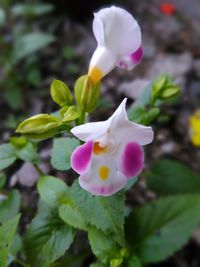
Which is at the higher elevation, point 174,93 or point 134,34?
point 134,34

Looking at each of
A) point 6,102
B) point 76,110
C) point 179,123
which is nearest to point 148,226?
point 76,110

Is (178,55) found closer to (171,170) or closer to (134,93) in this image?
(134,93)

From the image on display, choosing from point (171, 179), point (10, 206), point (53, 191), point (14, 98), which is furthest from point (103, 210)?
point (14, 98)

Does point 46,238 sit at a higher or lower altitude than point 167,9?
higher

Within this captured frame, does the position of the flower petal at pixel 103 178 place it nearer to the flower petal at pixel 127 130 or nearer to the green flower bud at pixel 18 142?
the flower petal at pixel 127 130

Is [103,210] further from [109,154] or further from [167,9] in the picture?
[167,9]

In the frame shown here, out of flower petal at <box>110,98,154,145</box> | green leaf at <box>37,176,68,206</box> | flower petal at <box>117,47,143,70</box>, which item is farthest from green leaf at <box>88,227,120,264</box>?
flower petal at <box>117,47,143,70</box>
